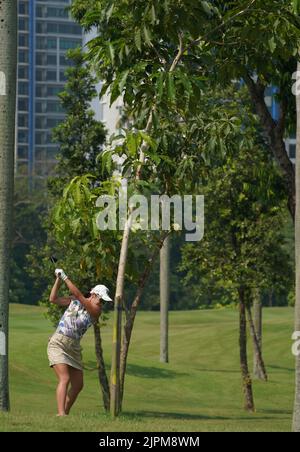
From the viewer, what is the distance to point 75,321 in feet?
49.9

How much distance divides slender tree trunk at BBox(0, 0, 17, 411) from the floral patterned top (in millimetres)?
987

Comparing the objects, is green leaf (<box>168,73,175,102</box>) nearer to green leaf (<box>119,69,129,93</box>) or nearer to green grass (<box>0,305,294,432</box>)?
green leaf (<box>119,69,129,93</box>)

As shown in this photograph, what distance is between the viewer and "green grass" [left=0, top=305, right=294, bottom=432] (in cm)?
1470

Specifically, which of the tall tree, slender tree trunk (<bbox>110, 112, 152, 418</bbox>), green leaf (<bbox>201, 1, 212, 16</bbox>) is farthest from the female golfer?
the tall tree

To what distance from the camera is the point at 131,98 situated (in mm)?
16391

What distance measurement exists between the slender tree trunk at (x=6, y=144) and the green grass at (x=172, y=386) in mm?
1248

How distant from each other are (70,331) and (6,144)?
266cm

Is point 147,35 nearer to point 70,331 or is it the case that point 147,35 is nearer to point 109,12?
point 109,12

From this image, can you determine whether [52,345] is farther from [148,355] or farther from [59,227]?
[148,355]

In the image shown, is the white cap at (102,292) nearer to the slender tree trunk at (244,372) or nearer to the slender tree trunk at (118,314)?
the slender tree trunk at (118,314)

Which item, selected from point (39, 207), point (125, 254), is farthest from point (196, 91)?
point (39, 207)

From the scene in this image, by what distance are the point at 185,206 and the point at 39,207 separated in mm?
94671

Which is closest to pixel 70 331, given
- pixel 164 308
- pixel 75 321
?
pixel 75 321

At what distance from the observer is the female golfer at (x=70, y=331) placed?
15086 mm
